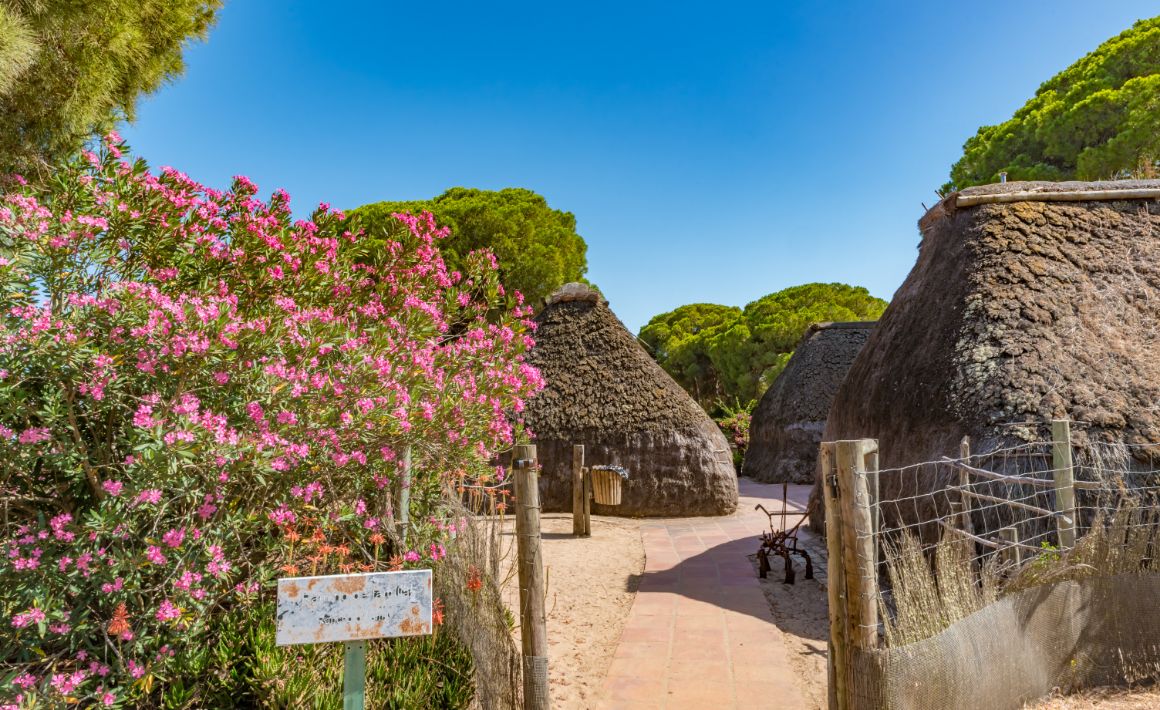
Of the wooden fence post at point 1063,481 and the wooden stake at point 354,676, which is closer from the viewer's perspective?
the wooden stake at point 354,676

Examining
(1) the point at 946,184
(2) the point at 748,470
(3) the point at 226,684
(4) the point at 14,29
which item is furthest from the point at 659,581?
(1) the point at 946,184

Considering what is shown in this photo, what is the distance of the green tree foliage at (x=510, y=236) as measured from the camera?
1792 cm

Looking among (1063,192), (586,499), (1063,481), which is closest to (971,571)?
(1063,481)

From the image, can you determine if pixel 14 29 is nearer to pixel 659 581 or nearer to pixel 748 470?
pixel 659 581

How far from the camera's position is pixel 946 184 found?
67.3 feet

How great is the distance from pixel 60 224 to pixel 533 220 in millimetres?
16624

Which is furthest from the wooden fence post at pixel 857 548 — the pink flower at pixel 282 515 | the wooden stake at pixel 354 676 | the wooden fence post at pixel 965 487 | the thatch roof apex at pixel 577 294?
the thatch roof apex at pixel 577 294

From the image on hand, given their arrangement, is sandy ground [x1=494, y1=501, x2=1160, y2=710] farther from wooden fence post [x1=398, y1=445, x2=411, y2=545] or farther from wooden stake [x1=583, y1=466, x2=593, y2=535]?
wooden fence post [x1=398, y1=445, x2=411, y2=545]

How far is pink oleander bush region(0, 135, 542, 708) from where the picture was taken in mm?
2617

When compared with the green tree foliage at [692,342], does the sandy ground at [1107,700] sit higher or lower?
lower

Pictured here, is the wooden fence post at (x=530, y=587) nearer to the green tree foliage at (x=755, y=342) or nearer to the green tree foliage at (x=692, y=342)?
the green tree foliage at (x=755, y=342)

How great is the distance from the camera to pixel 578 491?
9.16m

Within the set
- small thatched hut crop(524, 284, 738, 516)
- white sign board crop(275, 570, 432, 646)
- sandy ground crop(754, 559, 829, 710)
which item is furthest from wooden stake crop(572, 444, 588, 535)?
white sign board crop(275, 570, 432, 646)

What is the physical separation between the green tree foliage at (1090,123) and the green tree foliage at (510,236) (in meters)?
12.3
